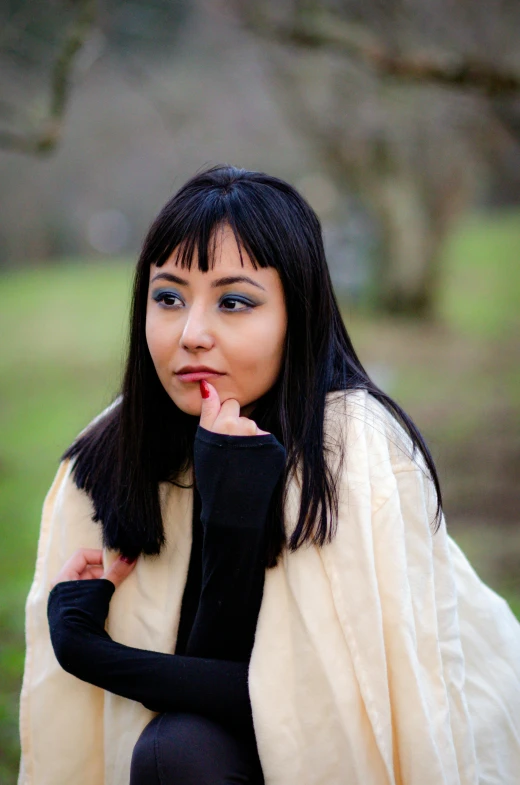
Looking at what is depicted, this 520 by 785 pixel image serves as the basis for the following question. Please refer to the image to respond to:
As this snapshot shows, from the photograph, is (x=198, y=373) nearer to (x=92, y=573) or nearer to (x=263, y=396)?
(x=263, y=396)

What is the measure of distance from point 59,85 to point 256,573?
2050mm

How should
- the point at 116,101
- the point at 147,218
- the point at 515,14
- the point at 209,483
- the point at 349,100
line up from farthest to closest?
the point at 147,218 → the point at 116,101 → the point at 349,100 → the point at 515,14 → the point at 209,483

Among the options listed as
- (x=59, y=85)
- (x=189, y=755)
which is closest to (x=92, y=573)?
(x=189, y=755)

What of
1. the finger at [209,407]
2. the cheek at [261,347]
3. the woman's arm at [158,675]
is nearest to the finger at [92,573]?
the woman's arm at [158,675]

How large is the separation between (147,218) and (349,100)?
2.40m

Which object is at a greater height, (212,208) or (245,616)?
(212,208)

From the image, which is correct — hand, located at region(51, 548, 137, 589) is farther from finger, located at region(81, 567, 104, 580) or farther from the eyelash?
the eyelash

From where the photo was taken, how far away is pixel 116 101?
7594 mm

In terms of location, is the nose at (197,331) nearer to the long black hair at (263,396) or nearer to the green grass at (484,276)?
the long black hair at (263,396)

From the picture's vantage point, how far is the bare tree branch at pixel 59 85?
9.98 feet

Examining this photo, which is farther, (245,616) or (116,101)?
(116,101)

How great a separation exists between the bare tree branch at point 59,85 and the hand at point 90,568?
68.9 inches

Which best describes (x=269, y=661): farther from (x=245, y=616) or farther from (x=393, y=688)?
(x=393, y=688)

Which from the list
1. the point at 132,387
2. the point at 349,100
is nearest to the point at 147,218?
the point at 349,100
